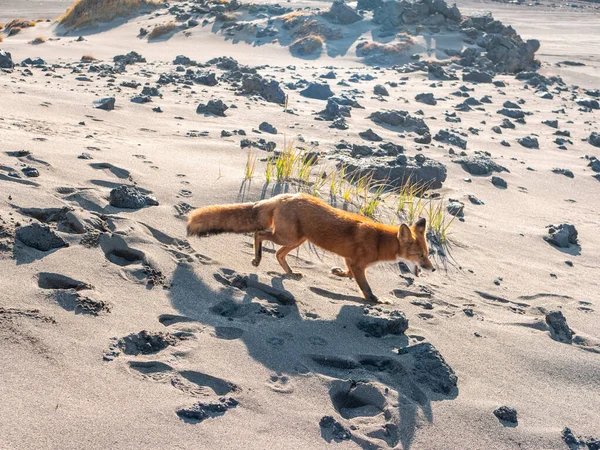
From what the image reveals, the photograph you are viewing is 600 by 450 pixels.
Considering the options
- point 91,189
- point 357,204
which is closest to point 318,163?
point 357,204

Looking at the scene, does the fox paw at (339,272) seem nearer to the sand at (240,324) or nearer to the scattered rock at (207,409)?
the sand at (240,324)

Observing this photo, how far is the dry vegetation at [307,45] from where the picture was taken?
24.9 metres

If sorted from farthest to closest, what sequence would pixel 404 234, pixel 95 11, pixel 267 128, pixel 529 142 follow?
pixel 95 11 → pixel 529 142 → pixel 267 128 → pixel 404 234

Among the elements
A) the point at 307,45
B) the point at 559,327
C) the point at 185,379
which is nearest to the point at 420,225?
the point at 559,327

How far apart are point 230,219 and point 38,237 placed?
1.63 metres

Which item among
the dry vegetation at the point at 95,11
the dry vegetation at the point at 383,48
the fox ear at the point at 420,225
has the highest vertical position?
the dry vegetation at the point at 95,11

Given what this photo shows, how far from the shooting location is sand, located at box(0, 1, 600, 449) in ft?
11.2

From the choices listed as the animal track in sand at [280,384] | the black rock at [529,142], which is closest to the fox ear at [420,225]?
the animal track in sand at [280,384]

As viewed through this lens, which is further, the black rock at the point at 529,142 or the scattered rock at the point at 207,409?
the black rock at the point at 529,142

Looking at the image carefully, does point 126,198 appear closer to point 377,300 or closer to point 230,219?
point 230,219

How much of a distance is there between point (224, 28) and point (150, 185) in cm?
2222

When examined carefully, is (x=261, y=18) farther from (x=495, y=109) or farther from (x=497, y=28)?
(x=495, y=109)

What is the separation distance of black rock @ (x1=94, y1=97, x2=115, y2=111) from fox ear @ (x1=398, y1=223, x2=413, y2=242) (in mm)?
6762

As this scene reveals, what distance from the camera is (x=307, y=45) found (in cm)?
2517
